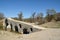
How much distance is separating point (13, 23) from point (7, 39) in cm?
3005

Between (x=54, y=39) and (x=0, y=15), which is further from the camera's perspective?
(x=0, y=15)

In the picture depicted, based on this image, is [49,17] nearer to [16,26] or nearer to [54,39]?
[16,26]

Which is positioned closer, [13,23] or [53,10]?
[13,23]

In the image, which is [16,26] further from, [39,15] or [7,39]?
[7,39]

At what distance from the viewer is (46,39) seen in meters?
16.1

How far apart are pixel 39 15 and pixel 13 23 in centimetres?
2190

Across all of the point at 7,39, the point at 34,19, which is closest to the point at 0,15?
the point at 34,19

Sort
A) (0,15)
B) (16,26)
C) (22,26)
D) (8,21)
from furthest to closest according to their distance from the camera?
(0,15), (8,21), (16,26), (22,26)

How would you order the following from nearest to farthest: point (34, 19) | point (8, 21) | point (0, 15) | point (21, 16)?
point (8, 21)
point (34, 19)
point (21, 16)
point (0, 15)

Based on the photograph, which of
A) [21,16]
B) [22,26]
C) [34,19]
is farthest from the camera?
[21,16]

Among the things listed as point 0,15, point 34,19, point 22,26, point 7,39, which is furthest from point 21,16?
point 7,39

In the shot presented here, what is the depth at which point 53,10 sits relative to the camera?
55438mm

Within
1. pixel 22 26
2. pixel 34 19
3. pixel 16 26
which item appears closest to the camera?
pixel 22 26

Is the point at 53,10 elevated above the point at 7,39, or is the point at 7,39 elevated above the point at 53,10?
the point at 53,10
